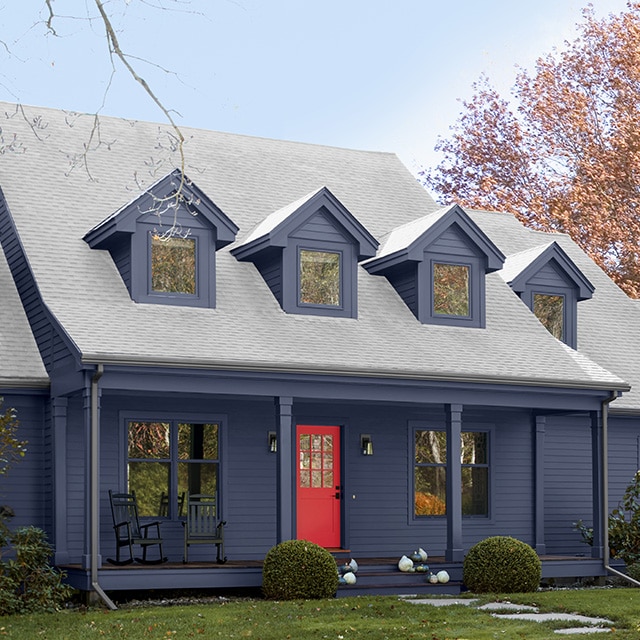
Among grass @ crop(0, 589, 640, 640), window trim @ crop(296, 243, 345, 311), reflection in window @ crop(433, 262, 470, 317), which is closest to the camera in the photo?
grass @ crop(0, 589, 640, 640)

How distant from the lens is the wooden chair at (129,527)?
1589 cm

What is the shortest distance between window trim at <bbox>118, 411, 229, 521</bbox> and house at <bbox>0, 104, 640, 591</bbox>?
31 millimetres

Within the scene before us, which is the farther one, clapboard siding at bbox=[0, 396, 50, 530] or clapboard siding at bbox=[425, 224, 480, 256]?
clapboard siding at bbox=[425, 224, 480, 256]

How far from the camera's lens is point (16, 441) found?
15.3 meters

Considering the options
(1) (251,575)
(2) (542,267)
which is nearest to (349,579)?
(1) (251,575)

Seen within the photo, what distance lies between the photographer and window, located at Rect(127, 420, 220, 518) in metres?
17.2

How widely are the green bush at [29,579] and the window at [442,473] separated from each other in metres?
6.44

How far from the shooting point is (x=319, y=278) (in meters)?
18.6

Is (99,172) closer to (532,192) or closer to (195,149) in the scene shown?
(195,149)

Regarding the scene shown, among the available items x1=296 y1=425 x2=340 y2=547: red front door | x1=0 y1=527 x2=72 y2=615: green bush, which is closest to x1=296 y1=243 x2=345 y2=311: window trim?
x1=296 y1=425 x2=340 y2=547: red front door

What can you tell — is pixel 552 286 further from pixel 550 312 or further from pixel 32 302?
pixel 32 302

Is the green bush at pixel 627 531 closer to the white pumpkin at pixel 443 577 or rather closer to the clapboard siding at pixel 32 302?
the white pumpkin at pixel 443 577

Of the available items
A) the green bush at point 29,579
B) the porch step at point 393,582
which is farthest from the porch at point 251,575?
the green bush at point 29,579

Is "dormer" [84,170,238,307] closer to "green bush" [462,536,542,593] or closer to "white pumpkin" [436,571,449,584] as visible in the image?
"white pumpkin" [436,571,449,584]
